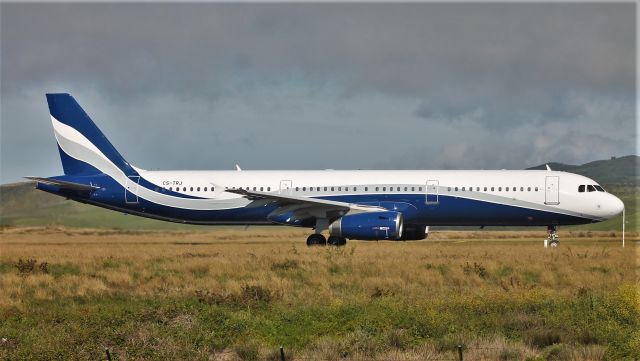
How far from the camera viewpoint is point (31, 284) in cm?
2406

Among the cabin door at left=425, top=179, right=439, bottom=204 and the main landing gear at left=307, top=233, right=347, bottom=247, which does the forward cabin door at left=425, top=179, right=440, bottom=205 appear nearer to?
the cabin door at left=425, top=179, right=439, bottom=204

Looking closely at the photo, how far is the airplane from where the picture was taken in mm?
38094

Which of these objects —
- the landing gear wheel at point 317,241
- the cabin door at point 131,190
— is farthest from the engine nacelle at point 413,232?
the cabin door at point 131,190

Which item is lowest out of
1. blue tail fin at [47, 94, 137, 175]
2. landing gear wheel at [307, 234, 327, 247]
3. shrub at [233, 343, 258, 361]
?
shrub at [233, 343, 258, 361]

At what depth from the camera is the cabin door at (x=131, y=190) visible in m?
42.3

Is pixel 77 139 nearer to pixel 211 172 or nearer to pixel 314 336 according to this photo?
pixel 211 172

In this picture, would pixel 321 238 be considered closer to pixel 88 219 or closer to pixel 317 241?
pixel 317 241

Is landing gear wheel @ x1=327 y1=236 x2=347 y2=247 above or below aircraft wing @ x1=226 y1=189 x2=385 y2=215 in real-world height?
below

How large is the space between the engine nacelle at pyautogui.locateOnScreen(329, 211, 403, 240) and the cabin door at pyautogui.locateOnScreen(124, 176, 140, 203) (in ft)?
38.2

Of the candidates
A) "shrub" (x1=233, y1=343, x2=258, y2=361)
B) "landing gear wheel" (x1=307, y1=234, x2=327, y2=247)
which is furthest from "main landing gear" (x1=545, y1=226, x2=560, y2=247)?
"shrub" (x1=233, y1=343, x2=258, y2=361)

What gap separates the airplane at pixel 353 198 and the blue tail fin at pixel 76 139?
702 millimetres

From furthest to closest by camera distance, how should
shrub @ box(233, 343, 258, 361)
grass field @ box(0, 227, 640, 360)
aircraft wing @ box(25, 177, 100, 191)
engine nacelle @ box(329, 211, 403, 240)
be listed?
aircraft wing @ box(25, 177, 100, 191), engine nacelle @ box(329, 211, 403, 240), grass field @ box(0, 227, 640, 360), shrub @ box(233, 343, 258, 361)

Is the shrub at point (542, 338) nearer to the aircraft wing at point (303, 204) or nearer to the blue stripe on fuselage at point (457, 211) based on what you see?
the aircraft wing at point (303, 204)

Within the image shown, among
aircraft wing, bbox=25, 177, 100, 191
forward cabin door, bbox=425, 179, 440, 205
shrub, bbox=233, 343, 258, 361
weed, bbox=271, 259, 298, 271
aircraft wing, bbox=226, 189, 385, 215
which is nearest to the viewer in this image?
shrub, bbox=233, 343, 258, 361
